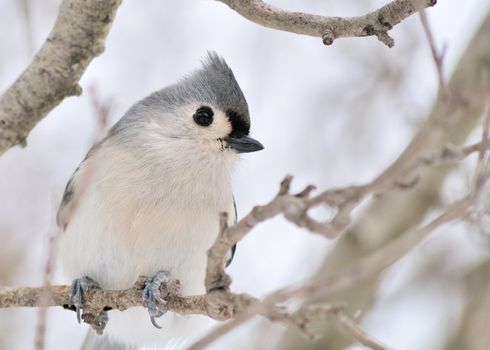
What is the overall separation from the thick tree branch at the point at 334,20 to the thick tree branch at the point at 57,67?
1.89ft

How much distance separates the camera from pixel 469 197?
4.27 feet

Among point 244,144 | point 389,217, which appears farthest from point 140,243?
point 389,217

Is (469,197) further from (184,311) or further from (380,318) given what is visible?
(380,318)

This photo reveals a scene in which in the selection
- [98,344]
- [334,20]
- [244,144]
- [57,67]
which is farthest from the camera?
[98,344]

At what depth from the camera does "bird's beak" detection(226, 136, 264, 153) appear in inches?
122

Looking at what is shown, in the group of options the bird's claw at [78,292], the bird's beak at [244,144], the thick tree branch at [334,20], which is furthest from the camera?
the bird's beak at [244,144]

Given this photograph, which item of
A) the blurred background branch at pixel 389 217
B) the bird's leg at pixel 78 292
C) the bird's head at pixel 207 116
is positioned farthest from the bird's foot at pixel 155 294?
the blurred background branch at pixel 389 217

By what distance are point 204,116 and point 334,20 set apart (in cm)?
105

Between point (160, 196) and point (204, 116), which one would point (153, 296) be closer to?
point (160, 196)

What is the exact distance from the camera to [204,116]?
3148 millimetres

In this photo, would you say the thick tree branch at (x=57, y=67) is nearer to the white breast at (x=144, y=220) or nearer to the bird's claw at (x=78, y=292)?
the white breast at (x=144, y=220)

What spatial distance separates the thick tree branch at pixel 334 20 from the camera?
2139mm


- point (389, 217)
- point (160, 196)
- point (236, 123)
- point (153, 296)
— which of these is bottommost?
point (153, 296)

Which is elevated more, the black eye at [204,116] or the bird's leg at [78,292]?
the black eye at [204,116]
